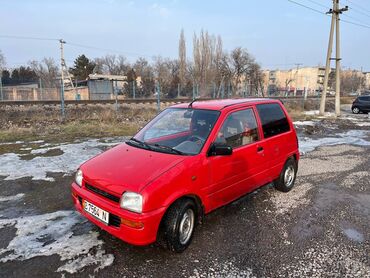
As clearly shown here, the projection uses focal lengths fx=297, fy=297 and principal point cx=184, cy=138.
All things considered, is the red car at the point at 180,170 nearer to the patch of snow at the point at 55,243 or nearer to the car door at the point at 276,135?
the car door at the point at 276,135

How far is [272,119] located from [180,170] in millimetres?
2442

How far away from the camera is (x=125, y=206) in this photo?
3.07 metres

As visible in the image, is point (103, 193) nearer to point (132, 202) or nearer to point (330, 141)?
point (132, 202)

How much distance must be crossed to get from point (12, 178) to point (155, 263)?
4280 millimetres

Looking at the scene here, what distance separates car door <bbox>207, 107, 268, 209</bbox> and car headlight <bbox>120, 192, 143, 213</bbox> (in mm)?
1017

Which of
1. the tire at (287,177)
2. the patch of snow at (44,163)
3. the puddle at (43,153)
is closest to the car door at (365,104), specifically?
the tire at (287,177)

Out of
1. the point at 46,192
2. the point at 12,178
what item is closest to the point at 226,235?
the point at 46,192

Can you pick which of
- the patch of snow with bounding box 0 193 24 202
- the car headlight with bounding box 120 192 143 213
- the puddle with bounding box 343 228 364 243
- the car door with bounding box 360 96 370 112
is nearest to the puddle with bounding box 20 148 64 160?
the patch of snow with bounding box 0 193 24 202

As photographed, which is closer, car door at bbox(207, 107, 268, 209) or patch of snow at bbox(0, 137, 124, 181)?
car door at bbox(207, 107, 268, 209)

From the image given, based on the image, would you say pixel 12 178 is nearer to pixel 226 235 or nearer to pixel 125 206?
pixel 125 206

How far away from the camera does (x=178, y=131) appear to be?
4.39 meters

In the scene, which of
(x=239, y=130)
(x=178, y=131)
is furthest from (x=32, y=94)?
(x=239, y=130)

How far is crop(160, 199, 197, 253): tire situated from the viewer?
10.6 feet

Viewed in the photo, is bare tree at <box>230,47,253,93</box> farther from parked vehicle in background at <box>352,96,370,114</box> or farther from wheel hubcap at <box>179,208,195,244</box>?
wheel hubcap at <box>179,208,195,244</box>
